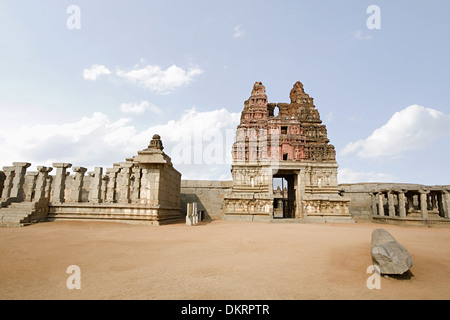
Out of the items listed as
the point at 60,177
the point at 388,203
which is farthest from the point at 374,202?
the point at 60,177

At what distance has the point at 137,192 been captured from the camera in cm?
1262

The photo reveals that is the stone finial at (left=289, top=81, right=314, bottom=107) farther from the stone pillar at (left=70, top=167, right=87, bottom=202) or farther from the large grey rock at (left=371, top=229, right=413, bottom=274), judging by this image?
the large grey rock at (left=371, top=229, right=413, bottom=274)

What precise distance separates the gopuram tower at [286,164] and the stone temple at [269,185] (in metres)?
0.08

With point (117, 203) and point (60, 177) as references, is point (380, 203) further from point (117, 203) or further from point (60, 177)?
point (60, 177)

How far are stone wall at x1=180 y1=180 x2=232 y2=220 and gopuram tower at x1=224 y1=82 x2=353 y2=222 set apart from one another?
1.29 meters

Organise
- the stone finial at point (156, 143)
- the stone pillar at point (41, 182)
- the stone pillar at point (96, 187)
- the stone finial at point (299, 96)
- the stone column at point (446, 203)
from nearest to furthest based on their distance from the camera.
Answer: the stone pillar at point (41, 182)
the stone pillar at point (96, 187)
the stone finial at point (156, 143)
the stone column at point (446, 203)
the stone finial at point (299, 96)

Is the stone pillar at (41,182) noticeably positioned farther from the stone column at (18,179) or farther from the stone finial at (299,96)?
the stone finial at (299,96)

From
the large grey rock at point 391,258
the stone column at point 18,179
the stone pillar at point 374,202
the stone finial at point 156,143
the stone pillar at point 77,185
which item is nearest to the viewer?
the large grey rock at point 391,258

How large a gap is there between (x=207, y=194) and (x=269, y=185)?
5.34m

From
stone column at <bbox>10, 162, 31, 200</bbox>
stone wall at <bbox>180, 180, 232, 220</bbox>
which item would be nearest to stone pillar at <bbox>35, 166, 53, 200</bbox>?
stone column at <bbox>10, 162, 31, 200</bbox>

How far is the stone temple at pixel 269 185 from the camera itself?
43.9 ft

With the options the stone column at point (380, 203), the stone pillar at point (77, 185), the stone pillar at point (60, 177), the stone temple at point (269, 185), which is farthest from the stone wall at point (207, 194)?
the stone column at point (380, 203)
